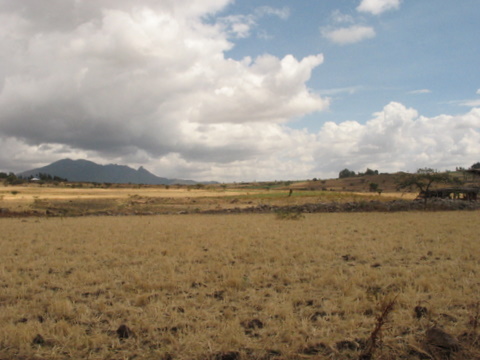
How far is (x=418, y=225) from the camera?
68.8 feet

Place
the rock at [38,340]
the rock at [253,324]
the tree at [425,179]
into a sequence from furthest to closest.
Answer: the tree at [425,179], the rock at [253,324], the rock at [38,340]

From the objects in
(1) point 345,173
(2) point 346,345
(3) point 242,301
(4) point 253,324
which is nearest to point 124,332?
(4) point 253,324

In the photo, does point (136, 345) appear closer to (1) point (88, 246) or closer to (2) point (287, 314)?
(2) point (287, 314)

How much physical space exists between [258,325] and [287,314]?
66 centimetres

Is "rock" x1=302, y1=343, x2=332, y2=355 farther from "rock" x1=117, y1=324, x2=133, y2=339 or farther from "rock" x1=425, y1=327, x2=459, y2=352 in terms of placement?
"rock" x1=117, y1=324, x2=133, y2=339

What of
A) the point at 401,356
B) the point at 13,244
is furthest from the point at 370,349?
the point at 13,244

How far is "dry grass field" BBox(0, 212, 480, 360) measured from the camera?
5.35 m

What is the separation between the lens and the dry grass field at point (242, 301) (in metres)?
5.35

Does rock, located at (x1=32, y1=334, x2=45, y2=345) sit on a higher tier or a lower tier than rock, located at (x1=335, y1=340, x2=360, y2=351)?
lower

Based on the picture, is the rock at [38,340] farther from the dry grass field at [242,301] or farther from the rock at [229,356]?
the rock at [229,356]

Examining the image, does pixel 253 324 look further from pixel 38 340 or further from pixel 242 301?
pixel 38 340

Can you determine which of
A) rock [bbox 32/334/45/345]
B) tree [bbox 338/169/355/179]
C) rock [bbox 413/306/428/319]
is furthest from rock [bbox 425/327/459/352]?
tree [bbox 338/169/355/179]

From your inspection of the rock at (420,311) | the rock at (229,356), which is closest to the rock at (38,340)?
the rock at (229,356)

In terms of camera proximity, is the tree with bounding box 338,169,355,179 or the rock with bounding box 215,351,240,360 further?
the tree with bounding box 338,169,355,179
